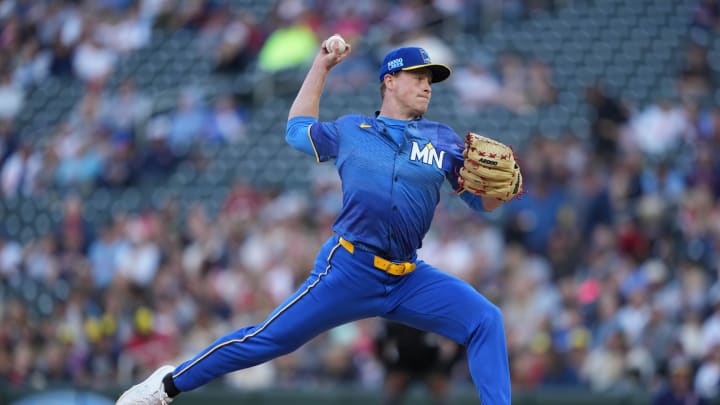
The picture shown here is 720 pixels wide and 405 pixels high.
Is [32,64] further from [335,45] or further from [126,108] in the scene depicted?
[335,45]

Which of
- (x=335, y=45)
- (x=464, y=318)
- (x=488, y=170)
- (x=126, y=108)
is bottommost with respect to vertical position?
(x=126, y=108)

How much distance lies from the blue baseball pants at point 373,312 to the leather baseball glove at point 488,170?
0.54m

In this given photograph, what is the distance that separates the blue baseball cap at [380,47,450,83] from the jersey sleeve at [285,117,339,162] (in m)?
0.43

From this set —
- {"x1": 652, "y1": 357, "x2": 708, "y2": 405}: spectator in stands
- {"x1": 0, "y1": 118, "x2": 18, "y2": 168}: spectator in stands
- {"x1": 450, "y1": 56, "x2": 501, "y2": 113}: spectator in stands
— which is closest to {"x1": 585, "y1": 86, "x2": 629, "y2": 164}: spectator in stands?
{"x1": 450, "y1": 56, "x2": 501, "y2": 113}: spectator in stands

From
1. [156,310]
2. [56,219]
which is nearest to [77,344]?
[156,310]

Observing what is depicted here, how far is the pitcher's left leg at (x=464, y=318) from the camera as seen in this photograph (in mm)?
6230

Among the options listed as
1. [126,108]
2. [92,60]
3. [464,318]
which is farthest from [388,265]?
[92,60]

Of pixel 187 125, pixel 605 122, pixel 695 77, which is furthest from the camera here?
pixel 187 125

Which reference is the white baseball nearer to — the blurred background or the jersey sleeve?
the jersey sleeve

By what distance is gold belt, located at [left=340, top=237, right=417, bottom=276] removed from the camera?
6.30 m

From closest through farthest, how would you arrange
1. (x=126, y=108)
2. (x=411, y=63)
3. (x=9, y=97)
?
(x=411, y=63) → (x=126, y=108) → (x=9, y=97)

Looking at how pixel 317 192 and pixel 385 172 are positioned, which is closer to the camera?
pixel 385 172

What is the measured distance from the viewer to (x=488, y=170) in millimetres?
6215

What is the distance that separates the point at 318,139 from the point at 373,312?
37.8 inches
